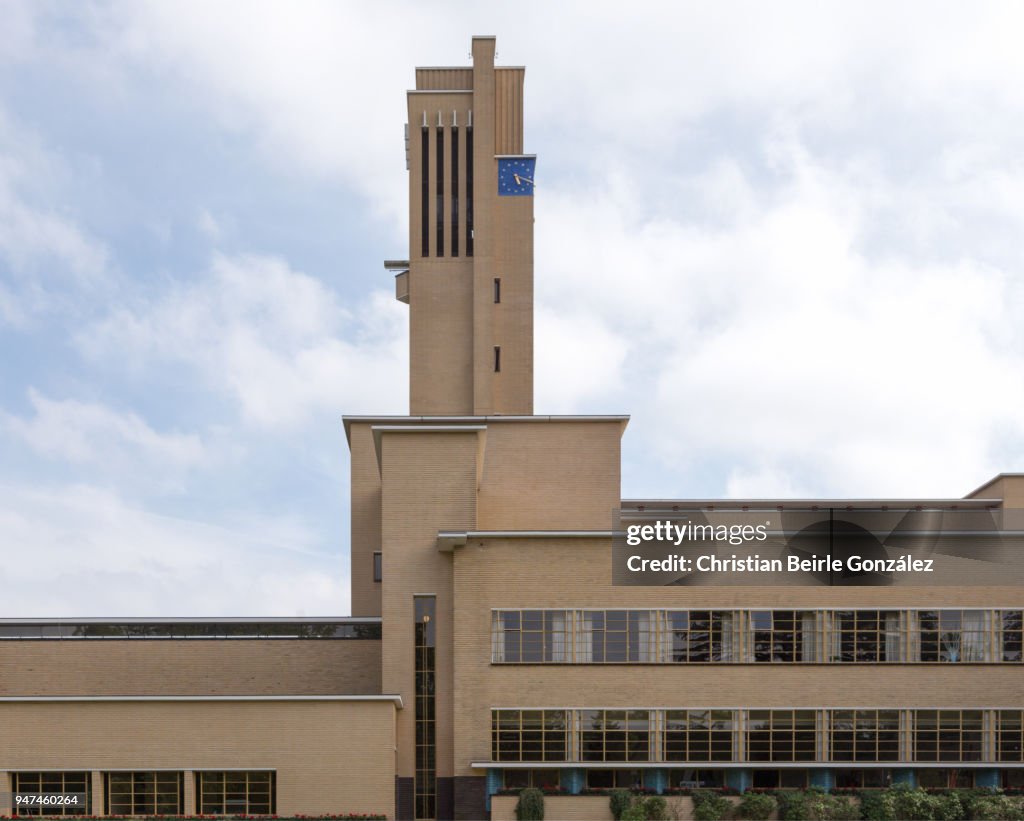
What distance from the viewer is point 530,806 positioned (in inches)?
1459

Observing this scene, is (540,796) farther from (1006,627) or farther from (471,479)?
(1006,627)

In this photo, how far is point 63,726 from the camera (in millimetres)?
36812

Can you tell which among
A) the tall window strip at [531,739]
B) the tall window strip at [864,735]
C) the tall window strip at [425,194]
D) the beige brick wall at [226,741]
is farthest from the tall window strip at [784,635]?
the tall window strip at [425,194]

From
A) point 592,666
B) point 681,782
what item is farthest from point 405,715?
point 681,782

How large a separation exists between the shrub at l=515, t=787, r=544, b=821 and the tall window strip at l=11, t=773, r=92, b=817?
12788mm

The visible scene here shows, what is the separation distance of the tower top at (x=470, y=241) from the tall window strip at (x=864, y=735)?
20.0 metres

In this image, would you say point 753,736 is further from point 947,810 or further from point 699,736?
point 947,810

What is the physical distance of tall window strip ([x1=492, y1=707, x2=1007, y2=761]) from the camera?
3794 centimetres

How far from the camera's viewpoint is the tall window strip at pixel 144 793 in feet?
120

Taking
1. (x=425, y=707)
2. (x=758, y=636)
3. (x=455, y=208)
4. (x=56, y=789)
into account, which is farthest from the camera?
(x=455, y=208)

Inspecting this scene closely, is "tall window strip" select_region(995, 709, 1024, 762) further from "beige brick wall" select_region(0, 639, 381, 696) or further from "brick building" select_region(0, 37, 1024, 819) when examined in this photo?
"beige brick wall" select_region(0, 639, 381, 696)

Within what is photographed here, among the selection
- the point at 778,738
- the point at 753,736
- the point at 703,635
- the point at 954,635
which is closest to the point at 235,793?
the point at 703,635

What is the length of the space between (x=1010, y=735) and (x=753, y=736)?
808 centimetres

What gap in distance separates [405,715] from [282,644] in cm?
726
